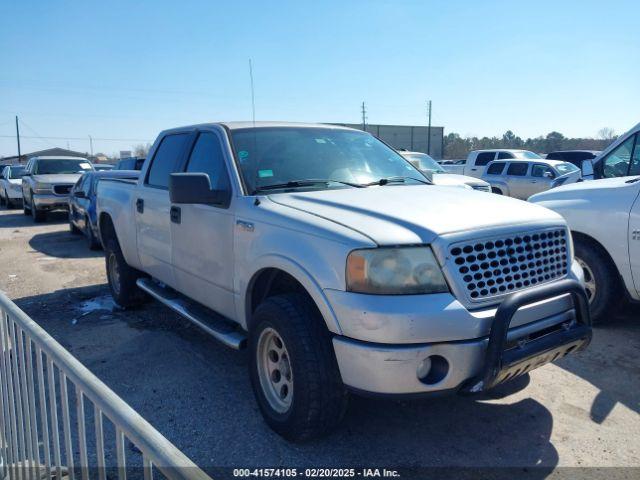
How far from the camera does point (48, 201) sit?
14938 mm

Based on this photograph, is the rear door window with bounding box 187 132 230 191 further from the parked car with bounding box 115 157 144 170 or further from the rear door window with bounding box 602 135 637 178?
the parked car with bounding box 115 157 144 170

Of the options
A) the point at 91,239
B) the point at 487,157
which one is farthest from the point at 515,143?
the point at 91,239

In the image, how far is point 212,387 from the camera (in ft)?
13.1

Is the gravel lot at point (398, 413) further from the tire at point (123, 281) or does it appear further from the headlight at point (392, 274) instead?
the headlight at point (392, 274)

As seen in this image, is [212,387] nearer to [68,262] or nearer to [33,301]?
[33,301]

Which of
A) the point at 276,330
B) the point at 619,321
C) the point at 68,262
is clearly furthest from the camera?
the point at 68,262

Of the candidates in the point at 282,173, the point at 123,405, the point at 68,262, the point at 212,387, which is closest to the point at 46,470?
the point at 123,405

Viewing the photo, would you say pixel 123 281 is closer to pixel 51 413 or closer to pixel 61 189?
pixel 51 413

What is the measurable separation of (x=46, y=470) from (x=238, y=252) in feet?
5.66

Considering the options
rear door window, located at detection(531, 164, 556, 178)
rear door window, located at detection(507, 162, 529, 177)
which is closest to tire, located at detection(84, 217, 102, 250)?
rear door window, located at detection(507, 162, 529, 177)

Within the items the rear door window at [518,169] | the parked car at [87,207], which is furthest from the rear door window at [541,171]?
the parked car at [87,207]

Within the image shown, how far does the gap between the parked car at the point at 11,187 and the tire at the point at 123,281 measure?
15.9 metres

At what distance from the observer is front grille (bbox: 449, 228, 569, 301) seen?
274cm

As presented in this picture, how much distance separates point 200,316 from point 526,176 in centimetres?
1540
